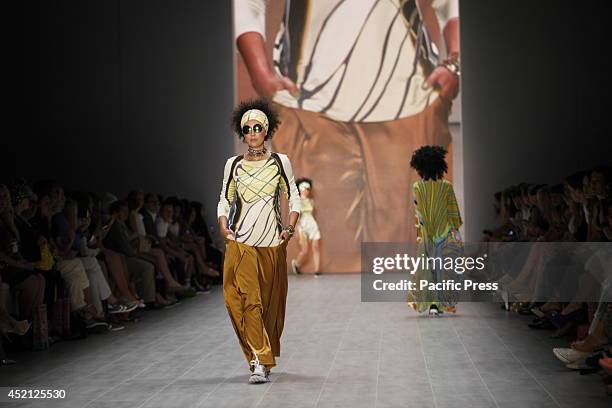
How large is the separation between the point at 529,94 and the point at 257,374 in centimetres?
667

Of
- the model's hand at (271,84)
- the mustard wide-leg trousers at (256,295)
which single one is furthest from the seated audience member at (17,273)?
the model's hand at (271,84)

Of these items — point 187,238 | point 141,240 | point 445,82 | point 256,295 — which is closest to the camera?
point 256,295

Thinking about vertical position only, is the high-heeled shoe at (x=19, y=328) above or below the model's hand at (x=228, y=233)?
below

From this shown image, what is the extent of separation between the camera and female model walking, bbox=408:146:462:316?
6.93 m

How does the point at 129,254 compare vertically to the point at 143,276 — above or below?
above

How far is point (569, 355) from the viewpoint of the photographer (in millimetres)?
4402

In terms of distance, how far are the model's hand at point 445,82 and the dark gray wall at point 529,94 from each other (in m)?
0.12

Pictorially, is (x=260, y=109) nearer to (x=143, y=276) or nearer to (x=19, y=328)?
(x=19, y=328)

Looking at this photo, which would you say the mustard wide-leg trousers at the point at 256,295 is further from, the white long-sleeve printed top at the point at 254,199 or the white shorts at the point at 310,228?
the white shorts at the point at 310,228

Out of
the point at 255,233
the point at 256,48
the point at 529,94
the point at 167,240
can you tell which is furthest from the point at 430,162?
the point at 256,48

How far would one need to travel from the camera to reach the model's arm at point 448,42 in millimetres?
11320

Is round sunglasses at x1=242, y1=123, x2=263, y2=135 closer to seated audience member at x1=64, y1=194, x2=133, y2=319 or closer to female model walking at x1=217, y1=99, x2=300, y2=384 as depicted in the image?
female model walking at x1=217, y1=99, x2=300, y2=384

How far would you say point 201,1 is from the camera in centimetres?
1161

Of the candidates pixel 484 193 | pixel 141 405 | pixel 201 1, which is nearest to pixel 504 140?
pixel 484 193
